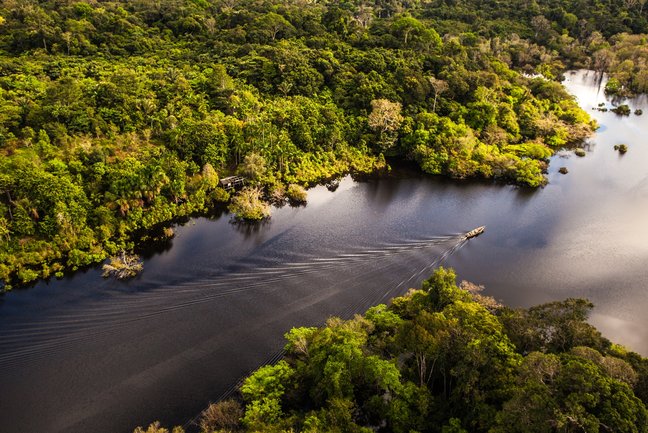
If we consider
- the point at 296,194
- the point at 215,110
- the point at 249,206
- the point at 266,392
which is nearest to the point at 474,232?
the point at 296,194

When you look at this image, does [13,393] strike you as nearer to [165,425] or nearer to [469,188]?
[165,425]

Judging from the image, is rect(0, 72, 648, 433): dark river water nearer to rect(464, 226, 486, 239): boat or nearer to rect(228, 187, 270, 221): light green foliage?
rect(464, 226, 486, 239): boat

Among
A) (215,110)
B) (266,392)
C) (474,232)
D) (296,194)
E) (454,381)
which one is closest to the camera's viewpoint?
(454,381)

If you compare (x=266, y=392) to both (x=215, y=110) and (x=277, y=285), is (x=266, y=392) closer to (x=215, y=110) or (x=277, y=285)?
(x=277, y=285)

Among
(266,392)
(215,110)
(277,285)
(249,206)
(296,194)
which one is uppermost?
(215,110)

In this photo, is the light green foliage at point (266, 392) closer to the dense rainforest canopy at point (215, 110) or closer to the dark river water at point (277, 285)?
the dark river water at point (277, 285)

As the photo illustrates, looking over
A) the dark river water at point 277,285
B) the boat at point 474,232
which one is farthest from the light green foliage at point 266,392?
the boat at point 474,232

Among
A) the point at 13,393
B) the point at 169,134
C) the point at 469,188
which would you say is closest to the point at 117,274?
the point at 13,393
